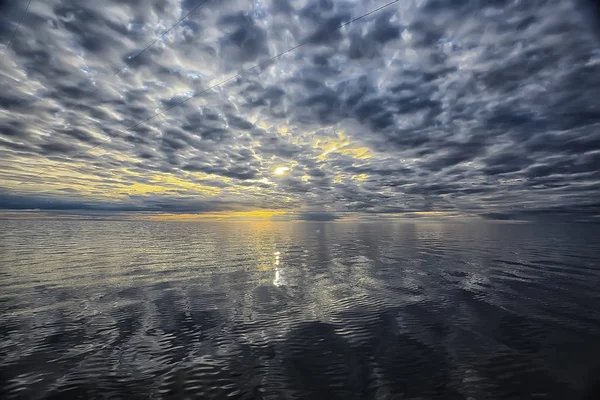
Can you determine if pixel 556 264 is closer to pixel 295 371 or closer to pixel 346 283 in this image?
pixel 346 283

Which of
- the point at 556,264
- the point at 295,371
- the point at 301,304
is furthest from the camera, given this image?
the point at 556,264

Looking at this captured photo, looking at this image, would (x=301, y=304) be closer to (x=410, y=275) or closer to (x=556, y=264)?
(x=410, y=275)

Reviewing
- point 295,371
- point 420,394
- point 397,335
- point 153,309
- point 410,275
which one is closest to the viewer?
point 420,394

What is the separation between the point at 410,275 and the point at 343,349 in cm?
1613

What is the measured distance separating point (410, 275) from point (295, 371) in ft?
60.2

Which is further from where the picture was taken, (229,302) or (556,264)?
(556,264)

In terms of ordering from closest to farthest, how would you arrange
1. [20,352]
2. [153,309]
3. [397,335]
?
[20,352] < [397,335] < [153,309]

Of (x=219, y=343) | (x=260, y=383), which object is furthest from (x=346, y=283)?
(x=260, y=383)

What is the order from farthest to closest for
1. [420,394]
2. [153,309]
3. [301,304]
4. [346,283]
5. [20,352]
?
1. [346,283]
2. [301,304]
3. [153,309]
4. [20,352]
5. [420,394]

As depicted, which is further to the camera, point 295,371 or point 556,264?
point 556,264

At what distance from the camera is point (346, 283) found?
20.7 meters

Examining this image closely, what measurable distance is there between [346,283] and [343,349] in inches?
427

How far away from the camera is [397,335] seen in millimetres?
11391

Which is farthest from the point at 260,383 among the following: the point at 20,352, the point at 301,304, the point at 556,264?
the point at 556,264
